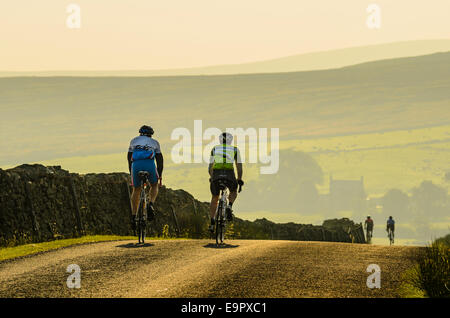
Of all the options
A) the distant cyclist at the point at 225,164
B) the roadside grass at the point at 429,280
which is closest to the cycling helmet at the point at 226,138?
the distant cyclist at the point at 225,164

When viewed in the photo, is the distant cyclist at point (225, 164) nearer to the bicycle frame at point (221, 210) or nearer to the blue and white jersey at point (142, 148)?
the bicycle frame at point (221, 210)

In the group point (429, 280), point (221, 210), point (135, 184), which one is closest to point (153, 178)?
point (135, 184)

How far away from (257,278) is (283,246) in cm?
534

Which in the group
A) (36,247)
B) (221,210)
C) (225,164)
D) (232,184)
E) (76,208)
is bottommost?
(36,247)

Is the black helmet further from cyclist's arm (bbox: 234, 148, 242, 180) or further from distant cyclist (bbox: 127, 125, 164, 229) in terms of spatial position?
cyclist's arm (bbox: 234, 148, 242, 180)

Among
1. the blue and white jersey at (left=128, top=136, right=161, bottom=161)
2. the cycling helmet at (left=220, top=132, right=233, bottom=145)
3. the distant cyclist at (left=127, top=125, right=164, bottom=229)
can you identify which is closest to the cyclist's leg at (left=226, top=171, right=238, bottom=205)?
the cycling helmet at (left=220, top=132, right=233, bottom=145)

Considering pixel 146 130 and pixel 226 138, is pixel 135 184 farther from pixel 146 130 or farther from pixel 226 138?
pixel 226 138

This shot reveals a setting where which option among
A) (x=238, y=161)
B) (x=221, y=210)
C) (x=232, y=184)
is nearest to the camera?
(x=238, y=161)

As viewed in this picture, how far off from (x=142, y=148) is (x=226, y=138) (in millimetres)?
1857

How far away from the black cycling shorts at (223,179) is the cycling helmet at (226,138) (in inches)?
26.2

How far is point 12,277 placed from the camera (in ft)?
36.4

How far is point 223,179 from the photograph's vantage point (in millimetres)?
15227

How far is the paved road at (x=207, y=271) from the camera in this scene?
959cm
